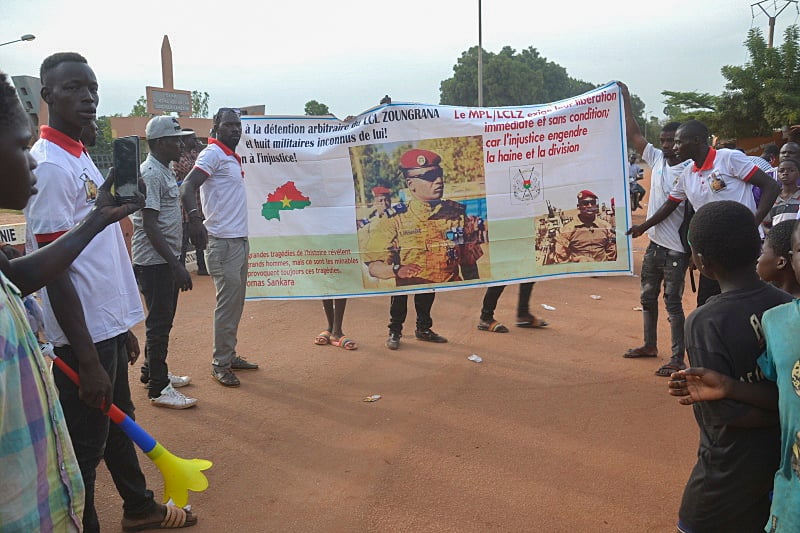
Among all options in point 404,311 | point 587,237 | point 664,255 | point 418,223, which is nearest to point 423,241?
point 418,223

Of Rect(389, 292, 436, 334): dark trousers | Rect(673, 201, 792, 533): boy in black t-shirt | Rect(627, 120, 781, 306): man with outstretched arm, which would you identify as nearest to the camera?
Rect(673, 201, 792, 533): boy in black t-shirt

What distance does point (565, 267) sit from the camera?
214 inches

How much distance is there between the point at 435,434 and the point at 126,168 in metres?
2.71

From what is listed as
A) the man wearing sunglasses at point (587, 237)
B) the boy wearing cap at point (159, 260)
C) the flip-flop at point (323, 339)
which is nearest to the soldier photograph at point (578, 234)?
the man wearing sunglasses at point (587, 237)

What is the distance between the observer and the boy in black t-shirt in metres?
1.99

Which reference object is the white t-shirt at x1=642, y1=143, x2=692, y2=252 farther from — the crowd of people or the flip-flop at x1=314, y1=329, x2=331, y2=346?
the flip-flop at x1=314, y1=329, x2=331, y2=346

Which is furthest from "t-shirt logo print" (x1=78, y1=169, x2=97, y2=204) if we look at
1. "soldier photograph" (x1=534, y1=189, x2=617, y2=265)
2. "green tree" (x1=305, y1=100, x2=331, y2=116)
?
"green tree" (x1=305, y1=100, x2=331, y2=116)

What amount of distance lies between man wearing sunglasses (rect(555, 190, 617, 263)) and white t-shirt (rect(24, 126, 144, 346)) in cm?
382

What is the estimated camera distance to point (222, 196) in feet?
16.6

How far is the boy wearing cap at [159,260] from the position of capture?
4465 millimetres

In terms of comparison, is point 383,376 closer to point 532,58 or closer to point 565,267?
point 565,267

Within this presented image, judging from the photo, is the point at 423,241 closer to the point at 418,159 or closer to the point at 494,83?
the point at 418,159

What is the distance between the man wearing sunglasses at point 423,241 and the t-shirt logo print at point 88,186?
3.10 metres

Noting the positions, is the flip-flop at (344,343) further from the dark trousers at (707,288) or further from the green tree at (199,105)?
the green tree at (199,105)
